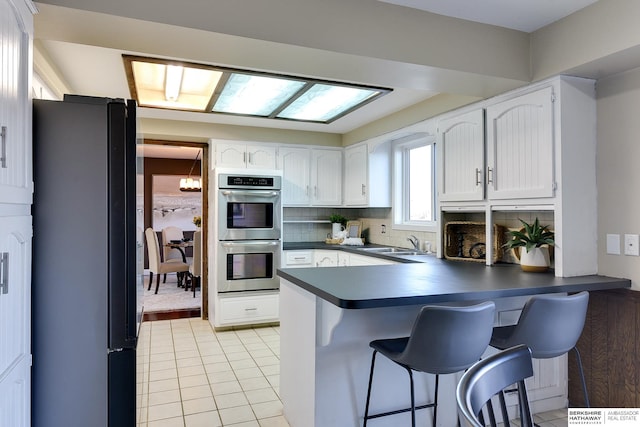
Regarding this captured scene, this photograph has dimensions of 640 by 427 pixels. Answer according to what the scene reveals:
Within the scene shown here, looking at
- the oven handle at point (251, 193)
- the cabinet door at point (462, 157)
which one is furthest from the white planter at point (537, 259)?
the oven handle at point (251, 193)

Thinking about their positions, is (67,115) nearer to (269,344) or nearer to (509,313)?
(509,313)

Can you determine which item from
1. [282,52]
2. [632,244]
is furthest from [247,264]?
[632,244]

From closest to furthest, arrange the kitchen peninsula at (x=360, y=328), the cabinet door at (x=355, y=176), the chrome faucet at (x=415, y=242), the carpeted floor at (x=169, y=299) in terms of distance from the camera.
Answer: the kitchen peninsula at (x=360, y=328) < the chrome faucet at (x=415, y=242) < the cabinet door at (x=355, y=176) < the carpeted floor at (x=169, y=299)

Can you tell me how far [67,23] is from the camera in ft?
6.00

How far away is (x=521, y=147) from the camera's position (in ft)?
8.68

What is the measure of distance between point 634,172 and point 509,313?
3.41ft

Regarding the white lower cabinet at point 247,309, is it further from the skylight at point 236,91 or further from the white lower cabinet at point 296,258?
the skylight at point 236,91

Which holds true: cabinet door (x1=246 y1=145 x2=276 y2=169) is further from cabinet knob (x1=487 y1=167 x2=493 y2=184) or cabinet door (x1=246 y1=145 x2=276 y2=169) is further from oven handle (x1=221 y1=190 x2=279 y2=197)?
cabinet knob (x1=487 y1=167 x2=493 y2=184)

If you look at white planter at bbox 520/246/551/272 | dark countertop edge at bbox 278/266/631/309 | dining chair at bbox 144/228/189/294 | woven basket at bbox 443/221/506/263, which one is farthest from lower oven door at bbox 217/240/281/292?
white planter at bbox 520/246/551/272

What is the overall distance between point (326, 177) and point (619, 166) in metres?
3.17

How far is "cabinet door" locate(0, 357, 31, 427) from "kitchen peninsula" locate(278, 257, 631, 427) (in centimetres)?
120

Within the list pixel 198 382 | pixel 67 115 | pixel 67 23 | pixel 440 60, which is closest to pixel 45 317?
pixel 67 115

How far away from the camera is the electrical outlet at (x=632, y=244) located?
2.26 metres

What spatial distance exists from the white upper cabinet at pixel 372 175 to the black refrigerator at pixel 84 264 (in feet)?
10.1
